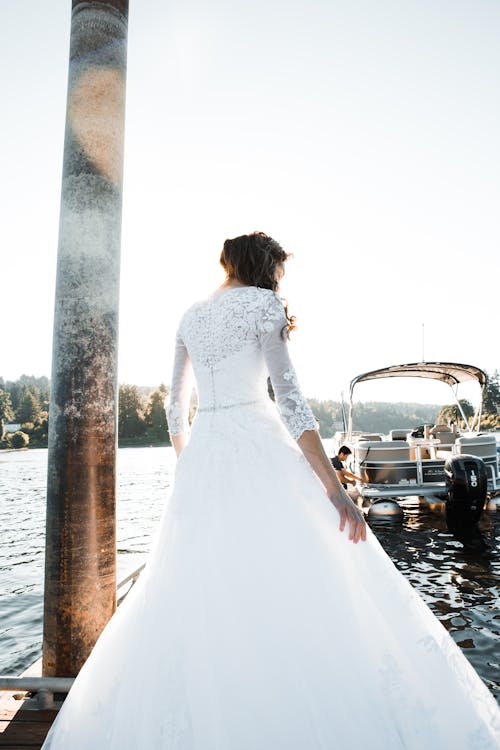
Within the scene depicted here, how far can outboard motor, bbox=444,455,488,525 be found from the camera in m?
11.9

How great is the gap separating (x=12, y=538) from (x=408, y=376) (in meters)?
14.9

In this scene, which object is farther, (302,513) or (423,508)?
(423,508)

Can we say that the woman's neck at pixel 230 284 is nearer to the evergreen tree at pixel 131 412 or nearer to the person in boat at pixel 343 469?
the person in boat at pixel 343 469

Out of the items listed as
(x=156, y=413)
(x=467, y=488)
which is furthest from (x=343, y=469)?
(x=156, y=413)

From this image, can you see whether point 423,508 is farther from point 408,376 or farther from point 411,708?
point 411,708

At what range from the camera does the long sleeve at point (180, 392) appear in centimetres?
236

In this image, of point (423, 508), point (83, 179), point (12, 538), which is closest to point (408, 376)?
point (423, 508)

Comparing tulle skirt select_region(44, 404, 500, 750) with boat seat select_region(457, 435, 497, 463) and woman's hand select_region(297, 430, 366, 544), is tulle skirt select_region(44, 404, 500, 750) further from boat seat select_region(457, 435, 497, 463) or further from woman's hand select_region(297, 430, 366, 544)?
boat seat select_region(457, 435, 497, 463)

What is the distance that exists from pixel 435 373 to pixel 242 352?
54.0 ft

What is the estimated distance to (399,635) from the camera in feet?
5.74

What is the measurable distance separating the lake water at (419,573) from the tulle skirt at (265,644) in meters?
2.27

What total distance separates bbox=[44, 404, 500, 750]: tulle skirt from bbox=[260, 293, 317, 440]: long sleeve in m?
0.16

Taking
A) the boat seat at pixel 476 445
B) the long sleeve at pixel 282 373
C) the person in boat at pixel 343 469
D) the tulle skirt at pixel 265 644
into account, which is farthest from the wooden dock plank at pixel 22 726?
the boat seat at pixel 476 445

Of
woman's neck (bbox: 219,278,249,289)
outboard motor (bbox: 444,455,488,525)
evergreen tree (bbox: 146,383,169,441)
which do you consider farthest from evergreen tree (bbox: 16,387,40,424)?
woman's neck (bbox: 219,278,249,289)
